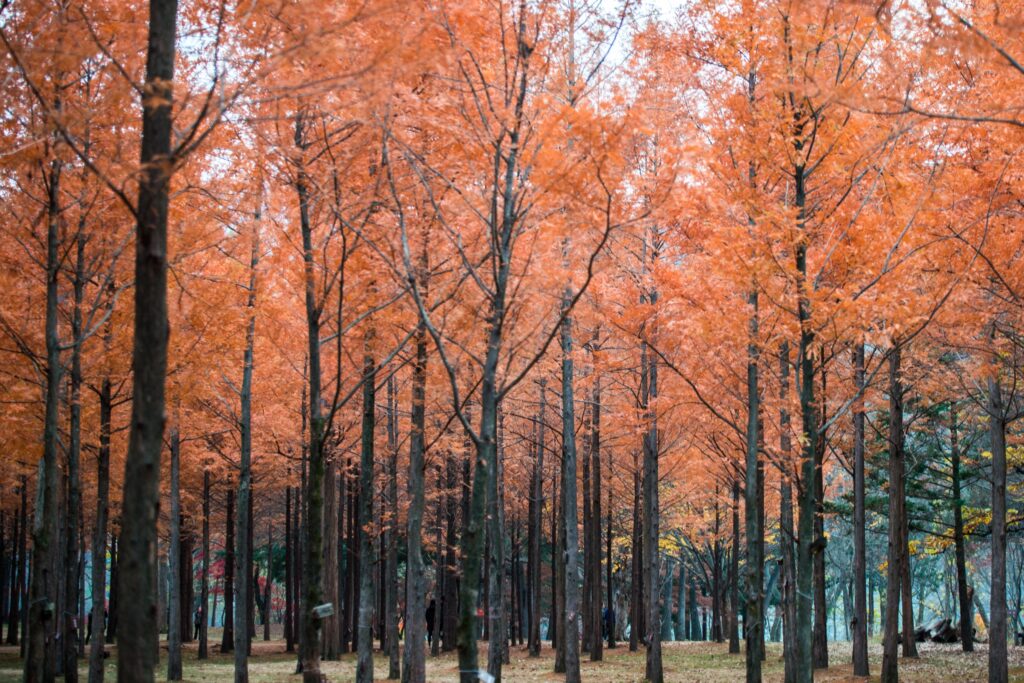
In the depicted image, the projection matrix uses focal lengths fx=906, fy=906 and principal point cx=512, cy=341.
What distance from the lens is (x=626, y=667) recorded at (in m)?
18.7

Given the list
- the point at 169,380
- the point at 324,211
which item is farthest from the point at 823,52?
the point at 169,380

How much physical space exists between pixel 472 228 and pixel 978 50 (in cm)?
599

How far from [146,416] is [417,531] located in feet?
24.3

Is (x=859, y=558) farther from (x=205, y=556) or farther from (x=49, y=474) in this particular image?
(x=205, y=556)

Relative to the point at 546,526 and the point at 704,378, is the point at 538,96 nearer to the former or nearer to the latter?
the point at 704,378

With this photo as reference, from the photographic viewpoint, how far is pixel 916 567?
1718 inches

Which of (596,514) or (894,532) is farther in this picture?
(596,514)

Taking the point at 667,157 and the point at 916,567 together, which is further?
the point at 916,567

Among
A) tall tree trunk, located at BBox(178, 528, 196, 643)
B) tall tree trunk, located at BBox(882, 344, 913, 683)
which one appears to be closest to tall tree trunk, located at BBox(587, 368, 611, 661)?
tall tree trunk, located at BBox(882, 344, 913, 683)

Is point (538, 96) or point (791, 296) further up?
point (538, 96)

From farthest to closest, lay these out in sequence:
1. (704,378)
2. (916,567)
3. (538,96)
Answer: (916,567) < (704,378) < (538,96)

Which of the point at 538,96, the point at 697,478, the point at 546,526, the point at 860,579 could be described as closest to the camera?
the point at 538,96

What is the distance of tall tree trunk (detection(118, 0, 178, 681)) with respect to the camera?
4664 mm

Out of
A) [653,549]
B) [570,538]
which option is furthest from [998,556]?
[570,538]
